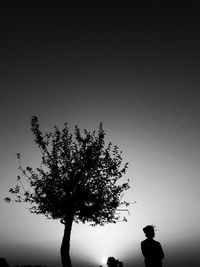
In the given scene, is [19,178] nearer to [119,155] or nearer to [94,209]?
[94,209]

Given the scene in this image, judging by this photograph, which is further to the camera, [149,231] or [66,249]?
[66,249]

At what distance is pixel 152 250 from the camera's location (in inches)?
460

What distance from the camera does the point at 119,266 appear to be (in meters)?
15.7

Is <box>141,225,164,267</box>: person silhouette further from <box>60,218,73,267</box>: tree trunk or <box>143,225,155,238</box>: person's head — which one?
<box>60,218,73,267</box>: tree trunk

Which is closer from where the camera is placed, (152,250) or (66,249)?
(152,250)

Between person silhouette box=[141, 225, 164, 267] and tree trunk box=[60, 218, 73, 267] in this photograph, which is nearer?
person silhouette box=[141, 225, 164, 267]

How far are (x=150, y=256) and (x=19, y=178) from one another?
25.5 metres

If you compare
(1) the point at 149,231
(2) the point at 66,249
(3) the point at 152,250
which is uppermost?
(2) the point at 66,249

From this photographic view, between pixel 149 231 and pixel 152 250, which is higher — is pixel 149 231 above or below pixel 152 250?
above

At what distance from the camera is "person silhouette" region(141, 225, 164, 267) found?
38.2 feet

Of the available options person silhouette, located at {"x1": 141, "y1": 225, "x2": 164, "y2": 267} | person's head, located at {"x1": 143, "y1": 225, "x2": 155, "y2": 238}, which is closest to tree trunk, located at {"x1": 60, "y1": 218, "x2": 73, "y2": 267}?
person silhouette, located at {"x1": 141, "y1": 225, "x2": 164, "y2": 267}

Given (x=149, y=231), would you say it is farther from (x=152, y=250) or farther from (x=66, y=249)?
(x=66, y=249)

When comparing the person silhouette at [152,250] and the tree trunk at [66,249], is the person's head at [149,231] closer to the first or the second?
the person silhouette at [152,250]

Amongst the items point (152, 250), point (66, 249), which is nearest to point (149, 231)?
point (152, 250)
